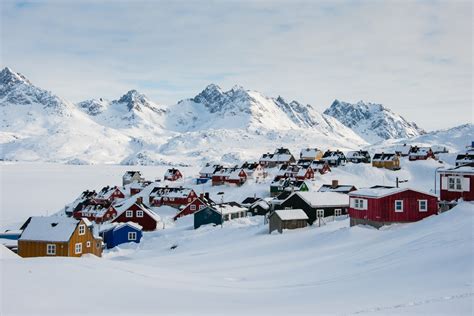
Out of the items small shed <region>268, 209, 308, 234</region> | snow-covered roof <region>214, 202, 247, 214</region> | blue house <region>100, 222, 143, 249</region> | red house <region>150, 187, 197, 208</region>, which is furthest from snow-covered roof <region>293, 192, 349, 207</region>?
red house <region>150, 187, 197, 208</region>

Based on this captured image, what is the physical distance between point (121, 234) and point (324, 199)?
2333 centimetres

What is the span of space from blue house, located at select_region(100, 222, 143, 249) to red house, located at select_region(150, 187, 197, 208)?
85.3 ft

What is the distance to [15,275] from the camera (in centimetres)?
1571

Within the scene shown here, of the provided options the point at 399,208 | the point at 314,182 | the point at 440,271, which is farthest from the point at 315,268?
the point at 314,182

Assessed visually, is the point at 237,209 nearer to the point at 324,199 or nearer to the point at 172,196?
Answer: the point at 324,199

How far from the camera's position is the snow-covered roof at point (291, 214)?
4572 centimetres

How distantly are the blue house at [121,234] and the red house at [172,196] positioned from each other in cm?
2599

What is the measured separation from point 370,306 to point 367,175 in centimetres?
8540

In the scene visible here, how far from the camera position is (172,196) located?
3300 inches

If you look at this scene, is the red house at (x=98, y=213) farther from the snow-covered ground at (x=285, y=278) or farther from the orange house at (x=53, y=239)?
the snow-covered ground at (x=285, y=278)

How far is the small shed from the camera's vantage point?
150ft

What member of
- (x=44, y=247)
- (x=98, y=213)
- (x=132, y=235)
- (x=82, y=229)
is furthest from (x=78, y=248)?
(x=98, y=213)

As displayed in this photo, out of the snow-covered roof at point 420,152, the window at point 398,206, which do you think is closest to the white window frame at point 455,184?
the window at point 398,206

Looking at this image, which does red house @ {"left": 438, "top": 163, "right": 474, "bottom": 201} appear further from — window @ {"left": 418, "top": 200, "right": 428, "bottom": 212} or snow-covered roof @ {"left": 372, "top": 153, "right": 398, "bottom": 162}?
snow-covered roof @ {"left": 372, "top": 153, "right": 398, "bottom": 162}
